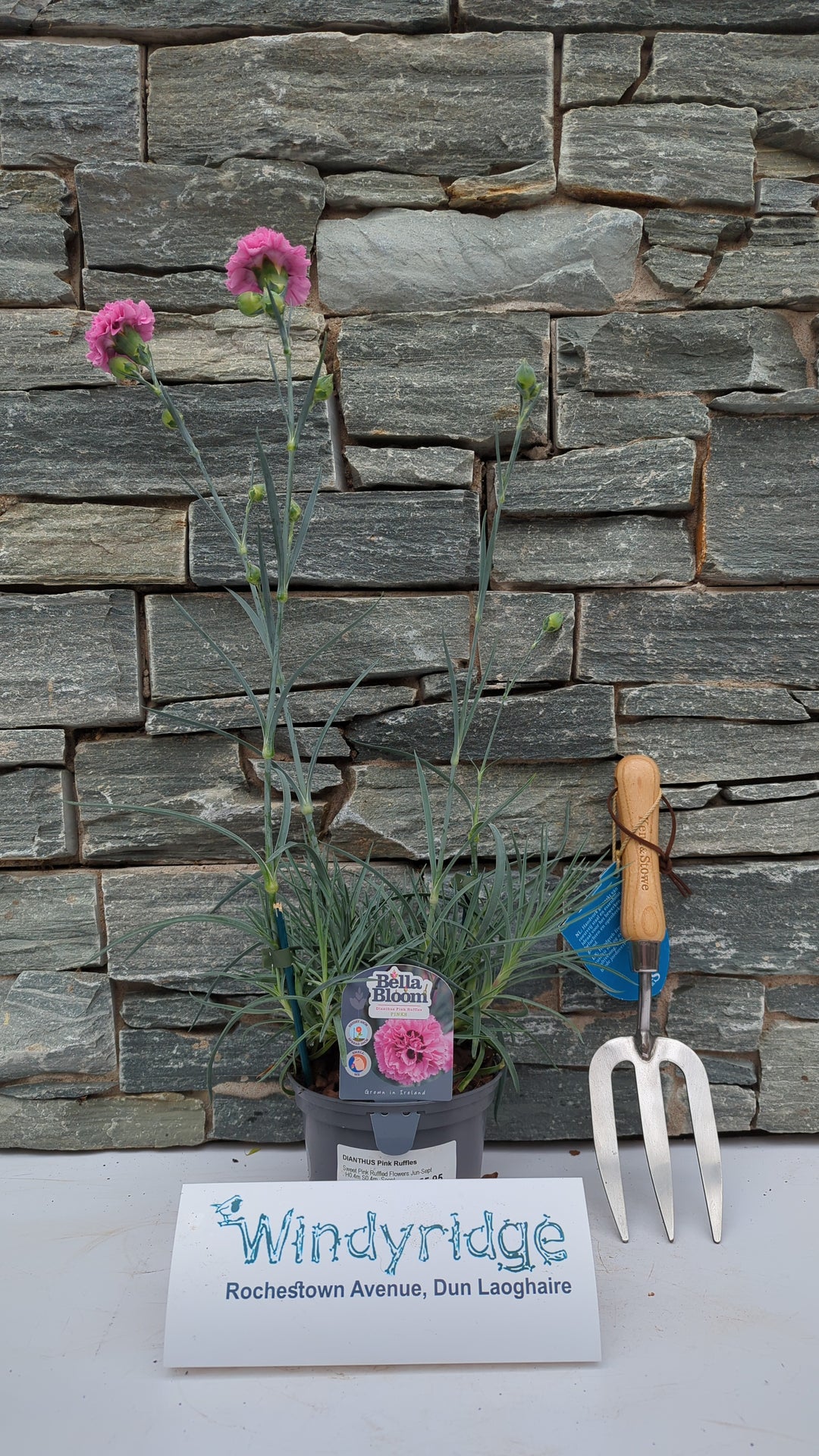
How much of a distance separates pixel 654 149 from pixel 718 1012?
1096 millimetres

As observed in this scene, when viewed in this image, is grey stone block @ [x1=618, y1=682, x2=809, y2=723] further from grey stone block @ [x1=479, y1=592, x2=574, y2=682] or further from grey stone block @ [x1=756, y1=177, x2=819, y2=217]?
grey stone block @ [x1=756, y1=177, x2=819, y2=217]

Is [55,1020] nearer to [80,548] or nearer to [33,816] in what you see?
[33,816]

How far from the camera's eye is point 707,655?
1.24 metres

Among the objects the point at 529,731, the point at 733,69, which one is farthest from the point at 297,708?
the point at 733,69

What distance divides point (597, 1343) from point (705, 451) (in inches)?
39.2

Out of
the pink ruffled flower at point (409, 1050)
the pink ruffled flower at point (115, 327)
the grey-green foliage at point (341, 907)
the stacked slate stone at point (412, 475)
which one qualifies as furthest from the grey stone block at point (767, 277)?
the pink ruffled flower at point (409, 1050)

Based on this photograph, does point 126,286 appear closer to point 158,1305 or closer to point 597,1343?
point 158,1305

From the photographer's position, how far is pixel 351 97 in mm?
1202

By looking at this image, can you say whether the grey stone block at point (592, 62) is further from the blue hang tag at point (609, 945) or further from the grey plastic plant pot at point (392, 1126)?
the grey plastic plant pot at point (392, 1126)

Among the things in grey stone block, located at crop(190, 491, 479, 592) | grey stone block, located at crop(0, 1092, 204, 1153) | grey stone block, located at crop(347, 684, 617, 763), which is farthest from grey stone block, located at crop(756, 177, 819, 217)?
grey stone block, located at crop(0, 1092, 204, 1153)

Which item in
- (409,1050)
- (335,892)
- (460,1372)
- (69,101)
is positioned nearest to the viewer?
(460,1372)

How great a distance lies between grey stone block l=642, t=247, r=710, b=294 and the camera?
4.03ft

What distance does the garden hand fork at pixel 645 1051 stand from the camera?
1082 millimetres

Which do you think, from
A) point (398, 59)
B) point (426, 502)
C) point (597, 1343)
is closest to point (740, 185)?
point (398, 59)
